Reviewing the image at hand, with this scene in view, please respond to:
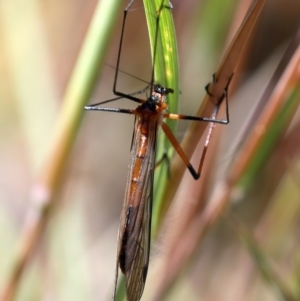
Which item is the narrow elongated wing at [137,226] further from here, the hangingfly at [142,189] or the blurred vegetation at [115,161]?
the blurred vegetation at [115,161]

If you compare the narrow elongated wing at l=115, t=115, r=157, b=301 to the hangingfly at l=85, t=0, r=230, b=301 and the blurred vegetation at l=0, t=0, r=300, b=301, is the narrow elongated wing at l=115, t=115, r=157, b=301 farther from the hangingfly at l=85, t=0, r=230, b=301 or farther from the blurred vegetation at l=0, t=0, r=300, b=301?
the blurred vegetation at l=0, t=0, r=300, b=301

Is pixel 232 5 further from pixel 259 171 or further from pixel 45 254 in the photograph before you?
pixel 45 254

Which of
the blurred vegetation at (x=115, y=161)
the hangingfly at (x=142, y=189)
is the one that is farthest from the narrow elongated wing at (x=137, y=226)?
→ the blurred vegetation at (x=115, y=161)

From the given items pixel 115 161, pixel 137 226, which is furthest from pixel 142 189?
pixel 115 161

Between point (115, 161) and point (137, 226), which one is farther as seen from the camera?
point (115, 161)

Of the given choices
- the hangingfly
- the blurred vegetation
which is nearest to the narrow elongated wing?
the hangingfly

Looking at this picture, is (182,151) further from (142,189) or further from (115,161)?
(115,161)

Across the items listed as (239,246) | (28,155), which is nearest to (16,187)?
(28,155)
